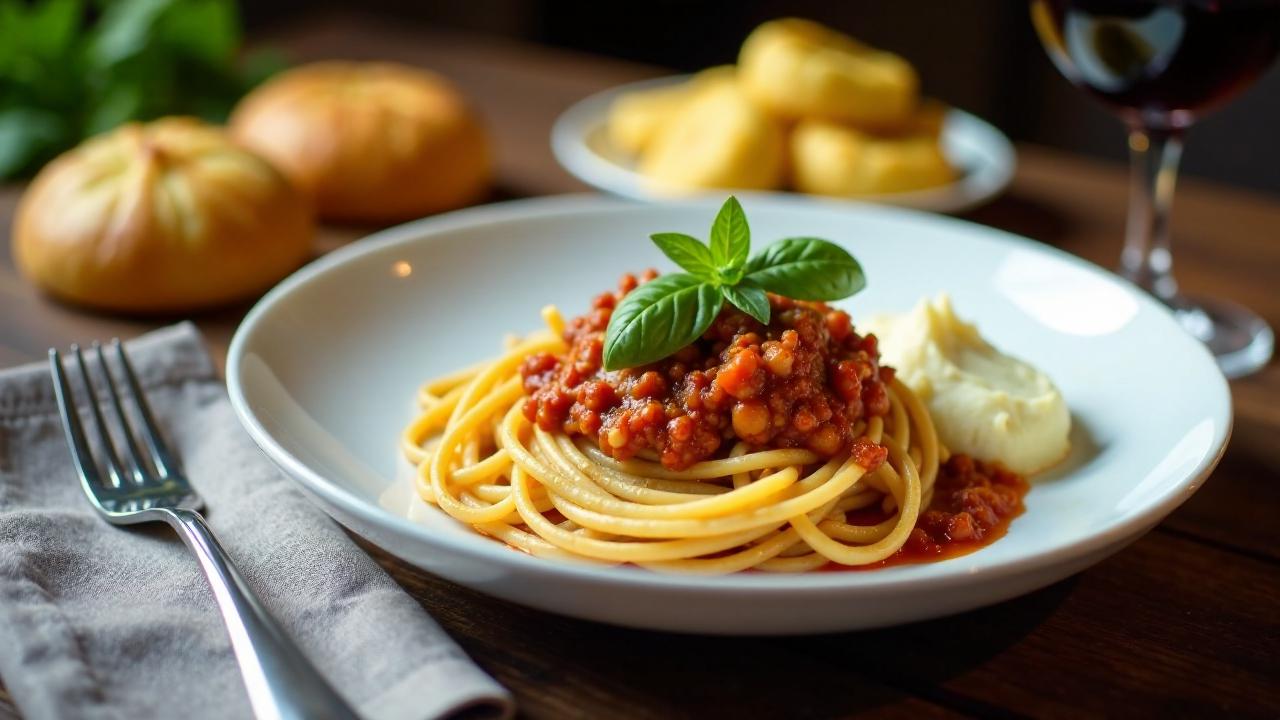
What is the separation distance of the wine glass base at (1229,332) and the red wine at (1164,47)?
58 cm

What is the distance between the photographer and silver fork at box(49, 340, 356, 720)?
5.77 ft

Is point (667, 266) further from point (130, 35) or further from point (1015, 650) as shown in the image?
point (130, 35)

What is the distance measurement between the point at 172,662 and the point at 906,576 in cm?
117

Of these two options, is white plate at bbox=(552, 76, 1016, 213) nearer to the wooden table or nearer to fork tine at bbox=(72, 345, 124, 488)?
the wooden table

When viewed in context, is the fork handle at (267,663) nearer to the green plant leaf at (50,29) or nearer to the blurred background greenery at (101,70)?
the blurred background greenery at (101,70)

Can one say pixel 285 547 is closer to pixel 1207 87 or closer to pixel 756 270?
pixel 756 270

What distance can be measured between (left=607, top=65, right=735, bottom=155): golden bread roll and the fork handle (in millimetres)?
3029

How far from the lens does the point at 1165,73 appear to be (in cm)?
324

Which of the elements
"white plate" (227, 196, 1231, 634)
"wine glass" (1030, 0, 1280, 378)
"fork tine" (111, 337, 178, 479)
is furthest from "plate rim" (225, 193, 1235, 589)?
"wine glass" (1030, 0, 1280, 378)

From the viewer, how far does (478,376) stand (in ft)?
9.43

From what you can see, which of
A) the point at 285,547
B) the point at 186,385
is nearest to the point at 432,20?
the point at 186,385

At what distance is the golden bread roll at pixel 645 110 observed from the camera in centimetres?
473

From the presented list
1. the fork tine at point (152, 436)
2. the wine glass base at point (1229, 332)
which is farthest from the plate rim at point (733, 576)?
the wine glass base at point (1229, 332)

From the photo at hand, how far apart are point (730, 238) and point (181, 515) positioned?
1.19 meters
